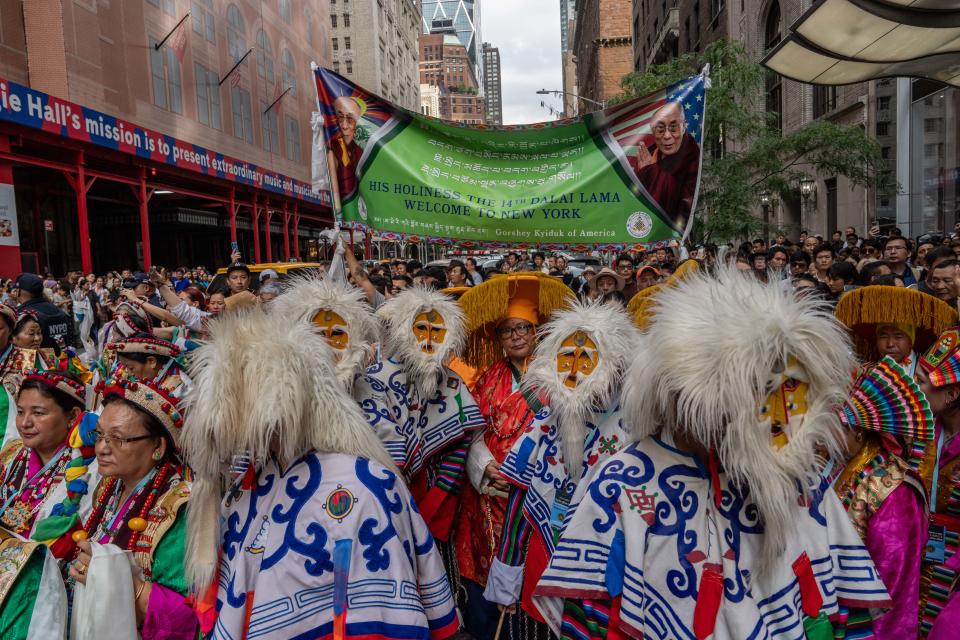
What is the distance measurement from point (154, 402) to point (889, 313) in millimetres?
3501

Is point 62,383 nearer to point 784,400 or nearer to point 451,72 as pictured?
point 784,400

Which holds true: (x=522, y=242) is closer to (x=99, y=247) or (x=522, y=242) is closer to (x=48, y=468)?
(x=48, y=468)

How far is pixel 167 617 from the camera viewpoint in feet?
7.13

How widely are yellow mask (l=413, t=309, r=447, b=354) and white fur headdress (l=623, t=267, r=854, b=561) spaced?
195 cm

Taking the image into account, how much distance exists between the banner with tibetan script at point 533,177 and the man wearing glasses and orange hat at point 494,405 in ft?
3.84

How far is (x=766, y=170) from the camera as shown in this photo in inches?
566

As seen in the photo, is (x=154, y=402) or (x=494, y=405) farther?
(x=494, y=405)

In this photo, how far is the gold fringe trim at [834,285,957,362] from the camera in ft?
10.4

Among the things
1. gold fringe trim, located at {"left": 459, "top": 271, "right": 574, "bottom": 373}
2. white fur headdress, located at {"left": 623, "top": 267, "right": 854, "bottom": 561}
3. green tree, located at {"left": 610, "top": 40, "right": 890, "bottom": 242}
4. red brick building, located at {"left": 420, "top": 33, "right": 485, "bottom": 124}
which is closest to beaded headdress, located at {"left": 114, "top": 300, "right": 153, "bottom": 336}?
gold fringe trim, located at {"left": 459, "top": 271, "right": 574, "bottom": 373}

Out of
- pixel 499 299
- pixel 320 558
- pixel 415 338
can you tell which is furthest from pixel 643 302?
pixel 320 558

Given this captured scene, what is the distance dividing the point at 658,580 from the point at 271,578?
3.86ft

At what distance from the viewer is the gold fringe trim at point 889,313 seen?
3182mm

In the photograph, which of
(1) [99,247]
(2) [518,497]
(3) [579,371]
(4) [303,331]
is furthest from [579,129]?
(1) [99,247]

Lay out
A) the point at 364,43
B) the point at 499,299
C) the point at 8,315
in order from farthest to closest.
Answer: the point at 364,43
the point at 8,315
the point at 499,299
